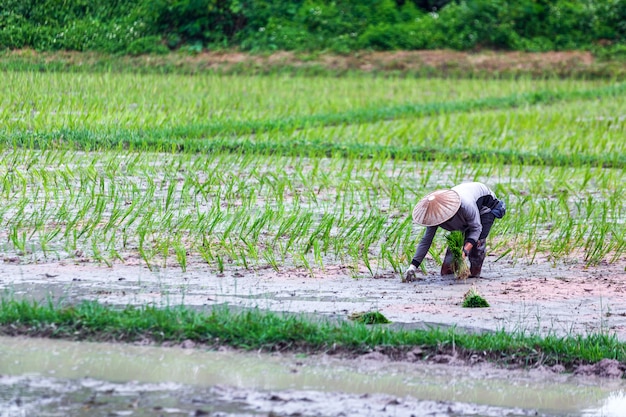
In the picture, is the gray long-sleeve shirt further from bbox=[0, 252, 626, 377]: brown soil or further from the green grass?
the green grass

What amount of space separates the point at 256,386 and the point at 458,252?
1.86 metres

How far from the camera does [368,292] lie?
491 cm

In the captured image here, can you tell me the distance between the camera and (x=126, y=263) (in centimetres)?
531

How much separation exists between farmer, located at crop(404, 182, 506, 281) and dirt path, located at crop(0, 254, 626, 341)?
11 centimetres

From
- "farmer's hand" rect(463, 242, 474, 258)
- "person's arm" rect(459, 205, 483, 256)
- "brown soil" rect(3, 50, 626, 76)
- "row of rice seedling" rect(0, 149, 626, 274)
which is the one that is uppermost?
"person's arm" rect(459, 205, 483, 256)

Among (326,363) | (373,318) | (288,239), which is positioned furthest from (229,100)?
(326,363)

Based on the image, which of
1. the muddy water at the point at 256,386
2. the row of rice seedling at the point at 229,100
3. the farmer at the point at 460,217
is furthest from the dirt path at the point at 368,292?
the row of rice seedling at the point at 229,100

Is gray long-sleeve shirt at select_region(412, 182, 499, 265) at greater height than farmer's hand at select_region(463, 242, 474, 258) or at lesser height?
greater

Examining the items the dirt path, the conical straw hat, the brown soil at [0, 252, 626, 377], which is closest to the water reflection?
the brown soil at [0, 252, 626, 377]

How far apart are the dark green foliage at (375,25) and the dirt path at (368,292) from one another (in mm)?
9700

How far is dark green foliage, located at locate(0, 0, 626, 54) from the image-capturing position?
16219 millimetres

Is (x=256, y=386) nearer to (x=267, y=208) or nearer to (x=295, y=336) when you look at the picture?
(x=295, y=336)

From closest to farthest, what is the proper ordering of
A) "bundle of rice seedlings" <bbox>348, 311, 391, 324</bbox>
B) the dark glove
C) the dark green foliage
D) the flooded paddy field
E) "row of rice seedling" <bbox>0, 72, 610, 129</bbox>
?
the flooded paddy field → "bundle of rice seedlings" <bbox>348, 311, 391, 324</bbox> → the dark glove → "row of rice seedling" <bbox>0, 72, 610, 129</bbox> → the dark green foliage

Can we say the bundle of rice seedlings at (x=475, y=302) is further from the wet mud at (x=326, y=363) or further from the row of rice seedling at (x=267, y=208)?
the row of rice seedling at (x=267, y=208)
